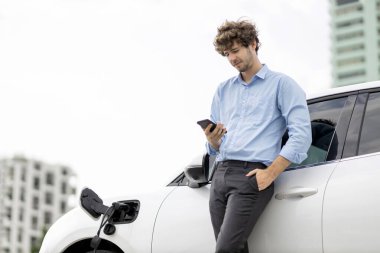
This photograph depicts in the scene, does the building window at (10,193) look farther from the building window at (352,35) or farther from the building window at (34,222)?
the building window at (352,35)

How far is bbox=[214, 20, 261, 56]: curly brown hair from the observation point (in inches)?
168

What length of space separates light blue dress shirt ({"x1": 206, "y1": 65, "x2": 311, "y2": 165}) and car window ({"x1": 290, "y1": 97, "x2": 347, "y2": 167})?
222mm

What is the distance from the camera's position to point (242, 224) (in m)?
4.18

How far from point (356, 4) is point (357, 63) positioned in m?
9.69

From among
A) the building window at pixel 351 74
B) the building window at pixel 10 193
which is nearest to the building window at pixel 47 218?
the building window at pixel 10 193

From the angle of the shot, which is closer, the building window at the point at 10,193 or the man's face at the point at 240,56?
the man's face at the point at 240,56

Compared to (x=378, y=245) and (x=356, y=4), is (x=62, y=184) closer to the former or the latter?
(x=356, y=4)

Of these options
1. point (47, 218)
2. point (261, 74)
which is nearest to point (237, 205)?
point (261, 74)

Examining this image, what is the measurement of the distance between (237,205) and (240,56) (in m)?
0.78

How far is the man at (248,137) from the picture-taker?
13.6 ft

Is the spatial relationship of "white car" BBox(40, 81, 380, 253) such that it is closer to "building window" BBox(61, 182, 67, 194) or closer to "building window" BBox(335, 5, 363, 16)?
"building window" BBox(61, 182, 67, 194)

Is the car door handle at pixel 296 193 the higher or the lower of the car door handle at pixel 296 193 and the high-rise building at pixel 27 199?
the higher

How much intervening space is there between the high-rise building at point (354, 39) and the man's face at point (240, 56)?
408 feet

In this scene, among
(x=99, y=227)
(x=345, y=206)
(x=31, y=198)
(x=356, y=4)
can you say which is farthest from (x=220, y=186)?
(x=356, y=4)
